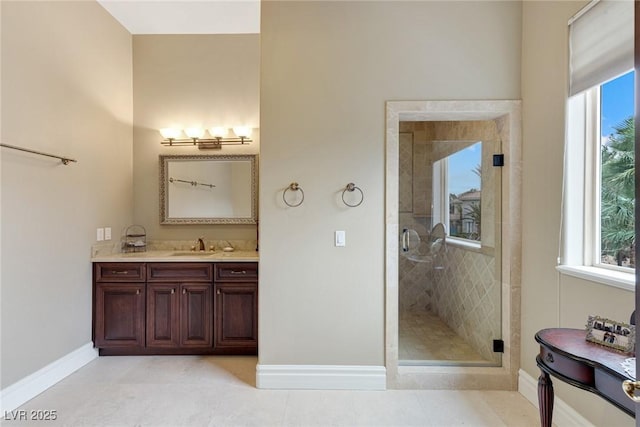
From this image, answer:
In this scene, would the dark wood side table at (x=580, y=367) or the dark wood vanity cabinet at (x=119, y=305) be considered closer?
the dark wood side table at (x=580, y=367)

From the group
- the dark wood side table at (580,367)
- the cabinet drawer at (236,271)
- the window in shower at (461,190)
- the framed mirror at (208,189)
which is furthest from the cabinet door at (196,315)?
the dark wood side table at (580,367)

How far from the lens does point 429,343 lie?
2.79m

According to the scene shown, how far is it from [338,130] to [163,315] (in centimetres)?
236

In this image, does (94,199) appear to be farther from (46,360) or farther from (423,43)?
(423,43)

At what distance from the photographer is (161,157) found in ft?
12.2

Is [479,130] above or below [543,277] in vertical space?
above

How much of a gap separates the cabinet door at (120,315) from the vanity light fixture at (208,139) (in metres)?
1.62

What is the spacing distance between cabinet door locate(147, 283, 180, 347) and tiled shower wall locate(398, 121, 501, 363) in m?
2.07

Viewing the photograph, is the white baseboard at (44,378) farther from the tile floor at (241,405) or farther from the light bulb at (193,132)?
the light bulb at (193,132)

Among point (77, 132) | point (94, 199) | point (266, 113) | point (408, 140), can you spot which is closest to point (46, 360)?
point (94, 199)

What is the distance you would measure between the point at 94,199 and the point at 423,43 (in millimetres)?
3248

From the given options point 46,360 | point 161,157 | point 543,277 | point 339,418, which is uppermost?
point 161,157

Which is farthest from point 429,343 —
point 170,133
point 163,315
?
point 170,133

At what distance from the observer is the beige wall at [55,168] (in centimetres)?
230
